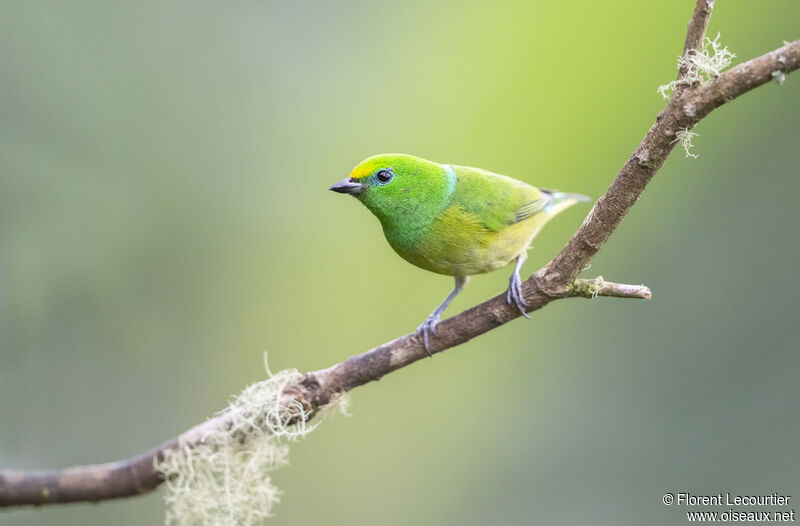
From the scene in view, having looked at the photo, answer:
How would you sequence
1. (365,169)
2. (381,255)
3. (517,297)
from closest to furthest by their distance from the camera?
(517,297), (365,169), (381,255)

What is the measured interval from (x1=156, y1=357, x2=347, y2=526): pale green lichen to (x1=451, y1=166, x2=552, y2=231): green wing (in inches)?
46.0

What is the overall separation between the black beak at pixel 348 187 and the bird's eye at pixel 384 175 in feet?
0.26

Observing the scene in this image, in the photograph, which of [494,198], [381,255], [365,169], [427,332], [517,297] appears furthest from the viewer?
[381,255]

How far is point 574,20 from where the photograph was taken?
4719mm

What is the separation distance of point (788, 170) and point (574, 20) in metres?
1.64

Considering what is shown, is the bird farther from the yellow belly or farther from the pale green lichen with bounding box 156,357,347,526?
the pale green lichen with bounding box 156,357,347,526

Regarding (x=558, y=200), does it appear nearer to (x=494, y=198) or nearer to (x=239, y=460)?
(x=494, y=198)

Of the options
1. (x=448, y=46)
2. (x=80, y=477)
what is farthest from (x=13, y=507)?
(x=448, y=46)

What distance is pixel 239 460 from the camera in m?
2.64

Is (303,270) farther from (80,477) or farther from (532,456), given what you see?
(80,477)

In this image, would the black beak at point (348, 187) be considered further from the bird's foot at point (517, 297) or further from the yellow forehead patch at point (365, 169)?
the bird's foot at point (517, 297)

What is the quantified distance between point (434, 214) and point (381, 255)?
6.36ft

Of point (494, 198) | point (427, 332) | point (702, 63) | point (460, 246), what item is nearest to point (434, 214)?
point (460, 246)

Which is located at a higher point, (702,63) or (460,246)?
(702,63)
